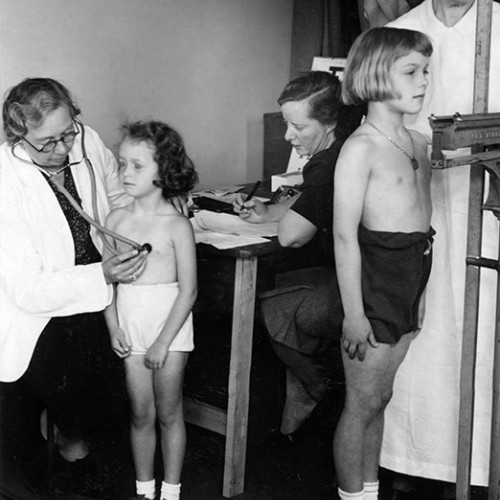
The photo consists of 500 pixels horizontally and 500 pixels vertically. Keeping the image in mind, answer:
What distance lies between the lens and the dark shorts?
215cm

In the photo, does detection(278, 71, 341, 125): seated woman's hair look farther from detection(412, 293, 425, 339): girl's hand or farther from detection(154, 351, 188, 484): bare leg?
detection(154, 351, 188, 484): bare leg

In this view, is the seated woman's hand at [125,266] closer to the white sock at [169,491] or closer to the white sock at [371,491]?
the white sock at [169,491]

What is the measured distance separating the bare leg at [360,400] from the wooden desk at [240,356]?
1.35ft

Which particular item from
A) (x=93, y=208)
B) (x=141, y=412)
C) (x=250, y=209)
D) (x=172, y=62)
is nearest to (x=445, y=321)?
(x=250, y=209)

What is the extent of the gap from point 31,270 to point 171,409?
1.70ft

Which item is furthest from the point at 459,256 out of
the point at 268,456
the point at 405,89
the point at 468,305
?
the point at 268,456

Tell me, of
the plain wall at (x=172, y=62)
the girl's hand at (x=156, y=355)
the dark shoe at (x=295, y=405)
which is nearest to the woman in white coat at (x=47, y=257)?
the girl's hand at (x=156, y=355)

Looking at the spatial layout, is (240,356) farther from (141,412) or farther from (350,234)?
(350,234)

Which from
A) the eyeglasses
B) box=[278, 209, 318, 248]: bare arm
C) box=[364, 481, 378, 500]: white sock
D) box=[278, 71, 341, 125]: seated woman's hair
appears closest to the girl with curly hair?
the eyeglasses

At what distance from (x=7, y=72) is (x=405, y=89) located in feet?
4.54

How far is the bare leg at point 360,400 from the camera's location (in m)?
2.25

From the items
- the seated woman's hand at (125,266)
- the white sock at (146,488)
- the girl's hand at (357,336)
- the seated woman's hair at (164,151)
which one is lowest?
the white sock at (146,488)

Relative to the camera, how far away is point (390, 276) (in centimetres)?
218

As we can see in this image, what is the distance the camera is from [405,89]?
2.09 m
